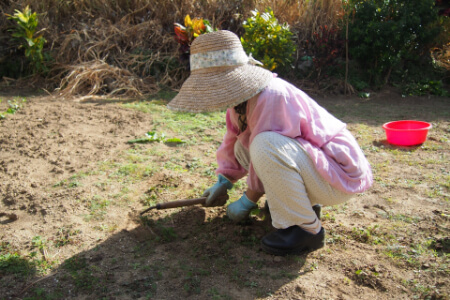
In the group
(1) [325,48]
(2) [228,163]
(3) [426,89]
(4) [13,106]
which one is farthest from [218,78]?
(3) [426,89]

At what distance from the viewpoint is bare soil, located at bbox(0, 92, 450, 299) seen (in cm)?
187

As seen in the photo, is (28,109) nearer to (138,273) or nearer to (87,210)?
(87,210)

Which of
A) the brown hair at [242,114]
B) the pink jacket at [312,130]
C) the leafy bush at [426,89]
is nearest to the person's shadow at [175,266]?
the pink jacket at [312,130]

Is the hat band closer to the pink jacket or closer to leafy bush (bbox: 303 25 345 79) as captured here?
the pink jacket

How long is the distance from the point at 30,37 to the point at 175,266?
4770 mm

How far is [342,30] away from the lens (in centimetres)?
595

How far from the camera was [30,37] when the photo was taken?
17.9 feet

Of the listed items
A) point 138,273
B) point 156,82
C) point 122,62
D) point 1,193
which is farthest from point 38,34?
point 138,273

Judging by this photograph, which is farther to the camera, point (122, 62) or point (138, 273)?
point (122, 62)

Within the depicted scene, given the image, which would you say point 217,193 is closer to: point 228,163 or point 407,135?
point 228,163

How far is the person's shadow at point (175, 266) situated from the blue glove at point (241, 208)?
0.08 m

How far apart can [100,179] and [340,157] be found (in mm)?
1792

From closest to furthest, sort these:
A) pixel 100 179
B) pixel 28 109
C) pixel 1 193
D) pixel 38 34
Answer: pixel 1 193, pixel 100 179, pixel 28 109, pixel 38 34

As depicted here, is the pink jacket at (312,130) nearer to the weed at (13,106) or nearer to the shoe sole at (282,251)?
the shoe sole at (282,251)
